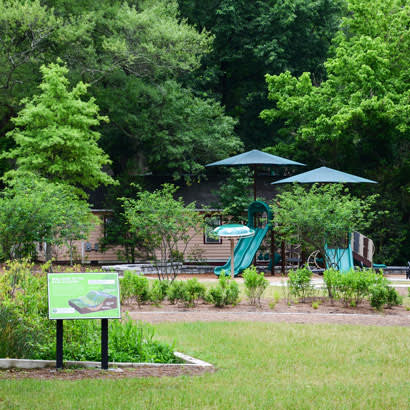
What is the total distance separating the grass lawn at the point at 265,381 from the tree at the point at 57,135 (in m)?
16.5

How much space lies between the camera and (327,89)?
98.6 ft

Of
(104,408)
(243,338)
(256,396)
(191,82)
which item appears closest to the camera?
(104,408)

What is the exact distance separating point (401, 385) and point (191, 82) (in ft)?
97.3

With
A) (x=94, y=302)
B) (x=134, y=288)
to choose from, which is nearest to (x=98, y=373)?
(x=94, y=302)

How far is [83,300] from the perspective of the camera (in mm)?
7352

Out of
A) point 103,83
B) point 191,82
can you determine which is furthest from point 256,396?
point 191,82

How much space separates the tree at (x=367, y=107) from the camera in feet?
91.7

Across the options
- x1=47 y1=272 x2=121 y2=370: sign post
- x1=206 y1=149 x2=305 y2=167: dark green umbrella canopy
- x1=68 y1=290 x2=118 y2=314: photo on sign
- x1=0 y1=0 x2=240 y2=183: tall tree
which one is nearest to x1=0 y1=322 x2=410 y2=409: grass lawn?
x1=47 y1=272 x2=121 y2=370: sign post

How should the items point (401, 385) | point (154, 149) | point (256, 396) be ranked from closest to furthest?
point (256, 396) < point (401, 385) < point (154, 149)

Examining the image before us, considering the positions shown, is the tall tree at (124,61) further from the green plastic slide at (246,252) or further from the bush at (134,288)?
the bush at (134,288)

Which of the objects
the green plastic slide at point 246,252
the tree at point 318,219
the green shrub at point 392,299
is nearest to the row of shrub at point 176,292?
the green shrub at point 392,299

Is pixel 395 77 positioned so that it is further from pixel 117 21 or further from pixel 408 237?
pixel 117 21

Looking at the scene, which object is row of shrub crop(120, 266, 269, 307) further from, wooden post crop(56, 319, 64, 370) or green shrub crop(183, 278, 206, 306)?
wooden post crop(56, 319, 64, 370)

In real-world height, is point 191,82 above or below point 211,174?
above
